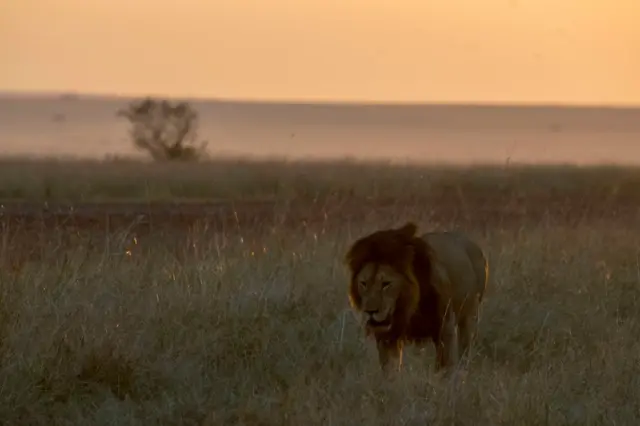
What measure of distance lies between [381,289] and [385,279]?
62 millimetres

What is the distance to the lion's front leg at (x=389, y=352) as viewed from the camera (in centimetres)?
642

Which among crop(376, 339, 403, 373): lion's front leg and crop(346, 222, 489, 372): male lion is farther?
crop(376, 339, 403, 373): lion's front leg

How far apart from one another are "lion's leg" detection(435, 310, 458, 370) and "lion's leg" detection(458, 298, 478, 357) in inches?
8.3

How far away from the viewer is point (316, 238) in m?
9.93

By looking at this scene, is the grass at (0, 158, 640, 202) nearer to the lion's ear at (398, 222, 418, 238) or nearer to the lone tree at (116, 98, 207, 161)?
the lone tree at (116, 98, 207, 161)

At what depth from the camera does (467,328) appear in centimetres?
686

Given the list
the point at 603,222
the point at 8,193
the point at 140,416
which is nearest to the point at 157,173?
the point at 8,193

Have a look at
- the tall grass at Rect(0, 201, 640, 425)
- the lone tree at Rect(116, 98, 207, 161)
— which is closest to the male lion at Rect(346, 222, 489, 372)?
the tall grass at Rect(0, 201, 640, 425)

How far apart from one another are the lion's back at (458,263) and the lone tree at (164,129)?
28920 millimetres

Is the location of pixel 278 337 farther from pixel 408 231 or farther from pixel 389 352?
pixel 408 231

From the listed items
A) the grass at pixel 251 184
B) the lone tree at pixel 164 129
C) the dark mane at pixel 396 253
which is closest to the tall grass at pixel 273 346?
the dark mane at pixel 396 253

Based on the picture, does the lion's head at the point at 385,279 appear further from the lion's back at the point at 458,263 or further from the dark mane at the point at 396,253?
the lion's back at the point at 458,263

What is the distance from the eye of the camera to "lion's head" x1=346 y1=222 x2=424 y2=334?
6.27 metres

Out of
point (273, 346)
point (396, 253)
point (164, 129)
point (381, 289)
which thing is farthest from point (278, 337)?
point (164, 129)
